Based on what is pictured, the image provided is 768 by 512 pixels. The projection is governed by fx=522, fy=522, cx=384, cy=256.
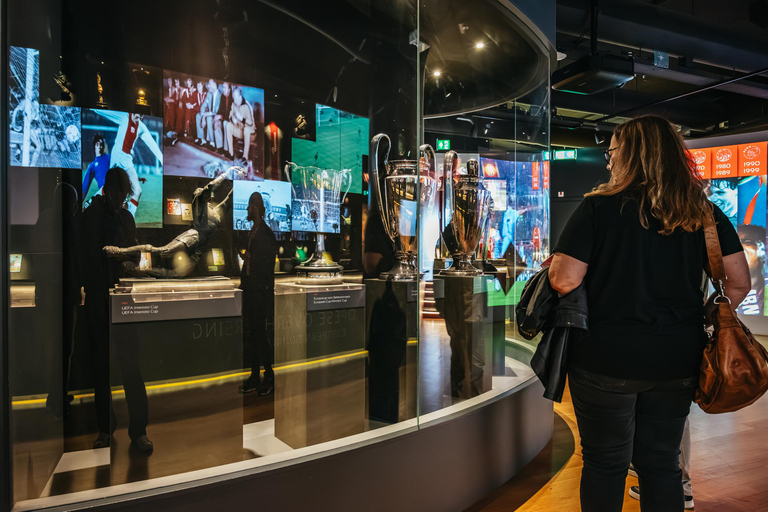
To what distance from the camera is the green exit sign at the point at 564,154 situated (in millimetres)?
10367

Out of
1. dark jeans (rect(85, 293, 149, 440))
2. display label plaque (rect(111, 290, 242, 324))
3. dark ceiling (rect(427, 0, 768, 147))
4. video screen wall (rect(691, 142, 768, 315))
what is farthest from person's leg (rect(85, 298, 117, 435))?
video screen wall (rect(691, 142, 768, 315))

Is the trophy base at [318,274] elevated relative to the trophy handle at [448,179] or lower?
lower

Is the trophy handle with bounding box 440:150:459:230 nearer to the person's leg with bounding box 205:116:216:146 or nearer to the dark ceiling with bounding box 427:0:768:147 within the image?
the dark ceiling with bounding box 427:0:768:147

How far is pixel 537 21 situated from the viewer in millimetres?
2877

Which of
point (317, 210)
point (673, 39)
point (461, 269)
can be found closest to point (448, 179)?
point (461, 269)

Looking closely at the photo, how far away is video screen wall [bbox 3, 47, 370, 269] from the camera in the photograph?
171 cm

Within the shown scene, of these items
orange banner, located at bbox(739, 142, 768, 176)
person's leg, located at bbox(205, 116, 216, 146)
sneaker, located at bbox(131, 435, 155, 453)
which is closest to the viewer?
sneaker, located at bbox(131, 435, 155, 453)

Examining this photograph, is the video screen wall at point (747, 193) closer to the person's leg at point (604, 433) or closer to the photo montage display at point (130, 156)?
the person's leg at point (604, 433)

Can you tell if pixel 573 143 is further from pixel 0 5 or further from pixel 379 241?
pixel 0 5

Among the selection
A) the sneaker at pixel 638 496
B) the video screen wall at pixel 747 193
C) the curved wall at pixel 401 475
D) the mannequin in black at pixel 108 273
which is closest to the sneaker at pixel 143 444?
the mannequin in black at pixel 108 273

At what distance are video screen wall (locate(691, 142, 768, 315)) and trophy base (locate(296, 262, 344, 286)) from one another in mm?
6956

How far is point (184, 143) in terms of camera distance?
188cm

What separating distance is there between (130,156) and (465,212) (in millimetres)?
1840

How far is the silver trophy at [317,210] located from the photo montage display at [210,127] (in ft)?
0.56
